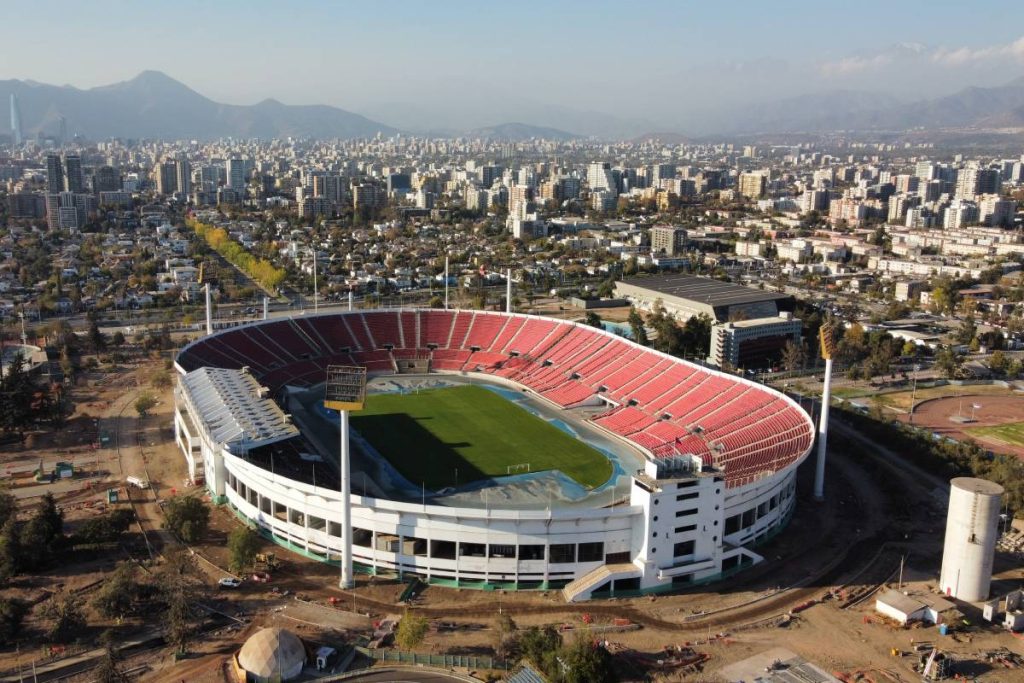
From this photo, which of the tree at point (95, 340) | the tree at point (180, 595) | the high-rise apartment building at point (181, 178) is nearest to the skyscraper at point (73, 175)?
the high-rise apartment building at point (181, 178)

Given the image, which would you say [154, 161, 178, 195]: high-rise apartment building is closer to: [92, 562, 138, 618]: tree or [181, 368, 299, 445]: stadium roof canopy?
[181, 368, 299, 445]: stadium roof canopy

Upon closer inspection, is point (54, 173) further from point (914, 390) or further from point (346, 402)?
point (914, 390)

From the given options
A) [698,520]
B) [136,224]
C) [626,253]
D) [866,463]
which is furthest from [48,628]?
[136,224]

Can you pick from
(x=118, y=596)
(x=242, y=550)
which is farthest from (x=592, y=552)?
(x=118, y=596)

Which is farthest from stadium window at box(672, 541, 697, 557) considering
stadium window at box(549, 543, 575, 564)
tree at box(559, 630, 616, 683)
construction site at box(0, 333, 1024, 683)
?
tree at box(559, 630, 616, 683)

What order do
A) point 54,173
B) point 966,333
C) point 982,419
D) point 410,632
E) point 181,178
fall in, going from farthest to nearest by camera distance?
point 181,178, point 54,173, point 966,333, point 982,419, point 410,632
